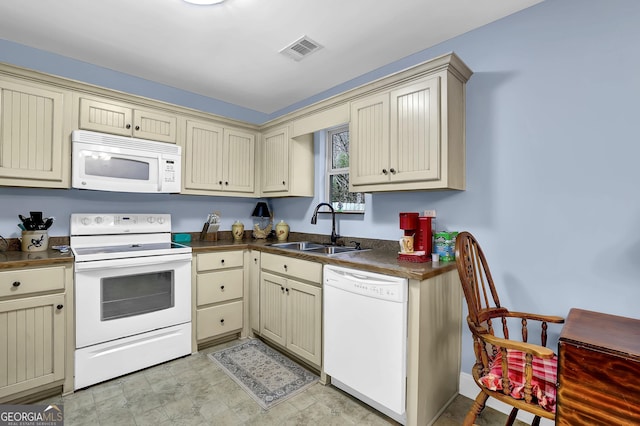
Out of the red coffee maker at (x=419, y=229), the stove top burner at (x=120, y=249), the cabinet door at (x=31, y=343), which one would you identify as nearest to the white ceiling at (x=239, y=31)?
the red coffee maker at (x=419, y=229)

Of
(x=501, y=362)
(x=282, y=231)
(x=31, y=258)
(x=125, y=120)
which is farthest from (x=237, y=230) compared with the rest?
(x=501, y=362)

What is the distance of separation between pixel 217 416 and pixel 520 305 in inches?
77.2

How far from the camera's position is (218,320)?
104 inches

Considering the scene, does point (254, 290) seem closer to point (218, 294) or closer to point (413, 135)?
point (218, 294)

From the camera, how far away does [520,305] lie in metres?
1.81

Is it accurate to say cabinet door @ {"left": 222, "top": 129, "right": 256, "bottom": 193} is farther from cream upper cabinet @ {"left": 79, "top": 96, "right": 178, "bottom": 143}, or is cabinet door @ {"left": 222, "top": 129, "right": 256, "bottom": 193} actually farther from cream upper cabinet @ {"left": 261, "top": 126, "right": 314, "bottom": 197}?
cream upper cabinet @ {"left": 79, "top": 96, "right": 178, "bottom": 143}

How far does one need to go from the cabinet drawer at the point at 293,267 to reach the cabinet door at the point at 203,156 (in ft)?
3.21

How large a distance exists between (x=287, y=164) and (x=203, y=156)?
0.83 metres

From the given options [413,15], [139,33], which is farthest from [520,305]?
[139,33]

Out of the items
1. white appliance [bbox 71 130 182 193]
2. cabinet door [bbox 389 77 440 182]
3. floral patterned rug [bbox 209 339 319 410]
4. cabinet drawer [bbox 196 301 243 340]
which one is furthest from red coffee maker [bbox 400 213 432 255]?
white appliance [bbox 71 130 182 193]

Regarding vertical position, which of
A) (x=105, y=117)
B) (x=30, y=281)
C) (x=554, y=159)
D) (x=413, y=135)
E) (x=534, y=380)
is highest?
(x=105, y=117)

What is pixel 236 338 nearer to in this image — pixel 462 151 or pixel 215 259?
pixel 215 259

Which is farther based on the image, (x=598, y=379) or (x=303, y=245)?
(x=303, y=245)

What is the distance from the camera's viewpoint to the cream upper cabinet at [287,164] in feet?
9.85
